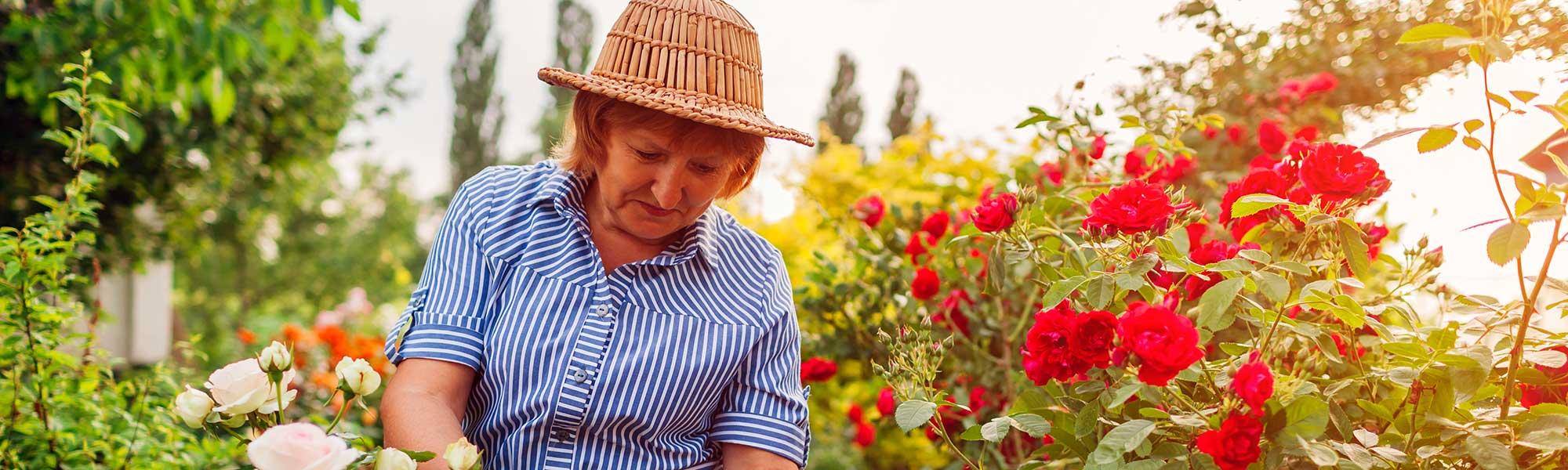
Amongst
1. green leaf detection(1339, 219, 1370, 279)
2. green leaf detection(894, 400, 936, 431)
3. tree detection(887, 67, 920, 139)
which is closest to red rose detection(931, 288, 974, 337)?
green leaf detection(894, 400, 936, 431)

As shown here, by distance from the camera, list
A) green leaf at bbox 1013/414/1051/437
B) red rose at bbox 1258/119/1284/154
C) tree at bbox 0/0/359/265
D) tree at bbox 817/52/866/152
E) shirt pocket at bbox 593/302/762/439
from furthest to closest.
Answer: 1. tree at bbox 817/52/866/152
2. tree at bbox 0/0/359/265
3. red rose at bbox 1258/119/1284/154
4. shirt pocket at bbox 593/302/762/439
5. green leaf at bbox 1013/414/1051/437

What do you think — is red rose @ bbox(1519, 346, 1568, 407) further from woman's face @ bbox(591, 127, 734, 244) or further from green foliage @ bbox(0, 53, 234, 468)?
green foliage @ bbox(0, 53, 234, 468)

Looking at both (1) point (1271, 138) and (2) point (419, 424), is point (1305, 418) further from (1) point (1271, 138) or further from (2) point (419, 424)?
(1) point (1271, 138)

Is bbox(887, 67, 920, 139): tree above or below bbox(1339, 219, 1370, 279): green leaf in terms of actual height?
below

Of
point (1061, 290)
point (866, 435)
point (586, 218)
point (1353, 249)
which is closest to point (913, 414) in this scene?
point (1061, 290)

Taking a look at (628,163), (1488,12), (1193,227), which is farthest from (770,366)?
(1488,12)

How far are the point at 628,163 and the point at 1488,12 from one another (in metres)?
1.20

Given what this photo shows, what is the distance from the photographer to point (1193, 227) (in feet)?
6.33

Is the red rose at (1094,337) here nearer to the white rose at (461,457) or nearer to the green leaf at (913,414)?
the green leaf at (913,414)

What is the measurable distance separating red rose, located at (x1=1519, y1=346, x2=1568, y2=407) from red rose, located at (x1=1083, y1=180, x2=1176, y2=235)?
634mm

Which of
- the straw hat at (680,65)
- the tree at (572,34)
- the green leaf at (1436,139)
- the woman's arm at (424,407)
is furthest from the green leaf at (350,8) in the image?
the tree at (572,34)

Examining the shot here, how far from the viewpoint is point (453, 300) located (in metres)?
1.64

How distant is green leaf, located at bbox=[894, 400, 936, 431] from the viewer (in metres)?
1.35

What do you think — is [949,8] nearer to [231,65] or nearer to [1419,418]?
[231,65]
